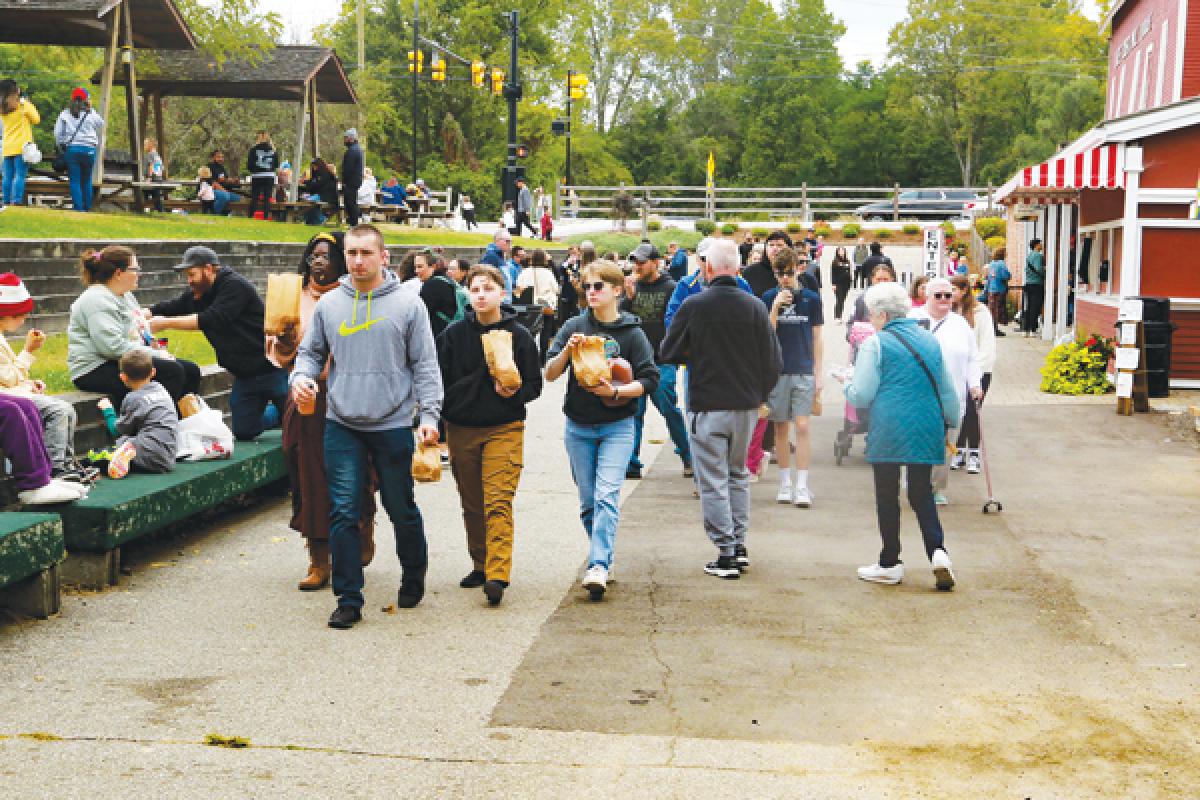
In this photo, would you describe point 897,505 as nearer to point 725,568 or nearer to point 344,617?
point 725,568

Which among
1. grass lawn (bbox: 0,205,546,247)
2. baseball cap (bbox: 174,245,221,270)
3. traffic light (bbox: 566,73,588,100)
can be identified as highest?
traffic light (bbox: 566,73,588,100)

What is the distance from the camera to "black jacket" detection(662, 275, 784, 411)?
277 inches

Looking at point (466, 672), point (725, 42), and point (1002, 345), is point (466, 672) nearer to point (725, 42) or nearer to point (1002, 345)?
point (1002, 345)

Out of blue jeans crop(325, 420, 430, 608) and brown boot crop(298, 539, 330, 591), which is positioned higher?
blue jeans crop(325, 420, 430, 608)

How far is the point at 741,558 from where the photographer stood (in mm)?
7297

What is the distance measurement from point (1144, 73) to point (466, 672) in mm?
23890

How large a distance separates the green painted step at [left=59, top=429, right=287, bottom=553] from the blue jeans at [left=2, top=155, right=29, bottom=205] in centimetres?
1003

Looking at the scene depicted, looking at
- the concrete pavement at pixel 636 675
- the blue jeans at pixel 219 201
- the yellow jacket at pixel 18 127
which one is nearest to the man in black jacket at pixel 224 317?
the concrete pavement at pixel 636 675

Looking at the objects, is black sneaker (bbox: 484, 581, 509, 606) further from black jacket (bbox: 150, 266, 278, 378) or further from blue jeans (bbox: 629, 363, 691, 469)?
blue jeans (bbox: 629, 363, 691, 469)

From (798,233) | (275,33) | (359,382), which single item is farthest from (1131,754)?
(798,233)

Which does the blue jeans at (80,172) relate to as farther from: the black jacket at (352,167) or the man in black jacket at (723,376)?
the man in black jacket at (723,376)

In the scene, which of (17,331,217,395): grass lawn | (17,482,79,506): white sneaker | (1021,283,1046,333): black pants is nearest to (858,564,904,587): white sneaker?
(17,482,79,506): white sneaker

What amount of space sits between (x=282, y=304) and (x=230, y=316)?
152cm

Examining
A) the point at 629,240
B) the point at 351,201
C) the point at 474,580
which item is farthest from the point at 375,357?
the point at 629,240
